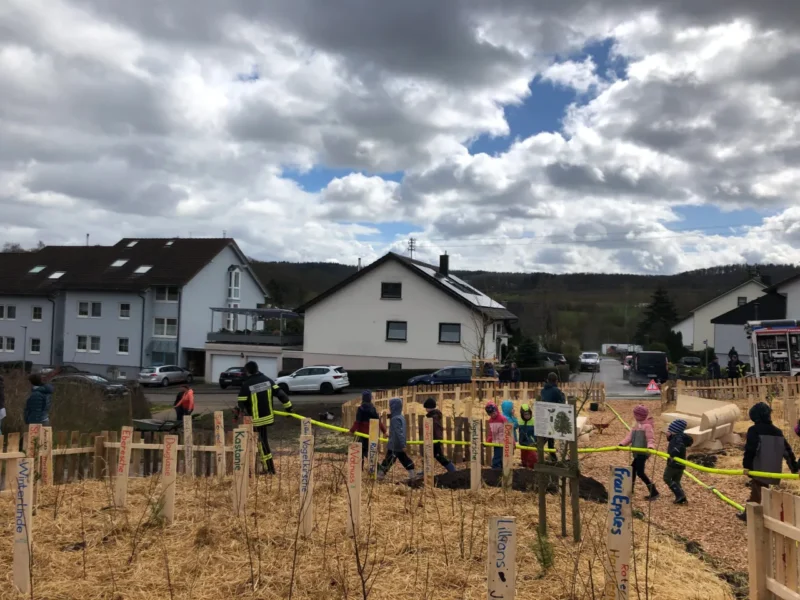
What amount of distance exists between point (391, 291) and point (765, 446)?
32.1 meters

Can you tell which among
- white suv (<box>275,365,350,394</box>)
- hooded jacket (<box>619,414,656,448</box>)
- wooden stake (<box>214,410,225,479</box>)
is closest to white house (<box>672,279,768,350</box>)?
white suv (<box>275,365,350,394</box>)

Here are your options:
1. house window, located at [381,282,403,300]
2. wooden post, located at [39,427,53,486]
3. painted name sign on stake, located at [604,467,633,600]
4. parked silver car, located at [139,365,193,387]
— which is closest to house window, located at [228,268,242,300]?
parked silver car, located at [139,365,193,387]

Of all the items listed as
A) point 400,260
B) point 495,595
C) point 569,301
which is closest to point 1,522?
point 495,595

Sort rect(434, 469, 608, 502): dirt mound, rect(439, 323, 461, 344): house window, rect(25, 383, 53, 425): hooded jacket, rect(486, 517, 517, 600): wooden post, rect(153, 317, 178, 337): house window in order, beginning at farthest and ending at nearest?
rect(153, 317, 178, 337): house window → rect(439, 323, 461, 344): house window → rect(25, 383, 53, 425): hooded jacket → rect(434, 469, 608, 502): dirt mound → rect(486, 517, 517, 600): wooden post

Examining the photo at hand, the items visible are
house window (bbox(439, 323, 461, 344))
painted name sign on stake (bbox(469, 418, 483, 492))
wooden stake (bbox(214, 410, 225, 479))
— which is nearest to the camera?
painted name sign on stake (bbox(469, 418, 483, 492))

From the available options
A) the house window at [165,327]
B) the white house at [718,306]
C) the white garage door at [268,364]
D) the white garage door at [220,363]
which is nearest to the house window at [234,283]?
the house window at [165,327]

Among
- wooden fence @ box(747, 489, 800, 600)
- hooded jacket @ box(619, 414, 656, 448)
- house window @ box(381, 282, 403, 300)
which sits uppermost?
house window @ box(381, 282, 403, 300)

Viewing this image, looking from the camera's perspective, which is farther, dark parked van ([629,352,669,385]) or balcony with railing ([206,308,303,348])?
balcony with railing ([206,308,303,348])

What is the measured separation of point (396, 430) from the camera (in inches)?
363

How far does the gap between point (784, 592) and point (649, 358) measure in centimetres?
3577

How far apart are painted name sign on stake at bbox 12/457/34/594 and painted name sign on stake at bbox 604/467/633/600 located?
13.1 feet

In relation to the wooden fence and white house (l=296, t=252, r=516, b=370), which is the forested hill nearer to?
white house (l=296, t=252, r=516, b=370)

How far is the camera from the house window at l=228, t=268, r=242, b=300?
161 feet

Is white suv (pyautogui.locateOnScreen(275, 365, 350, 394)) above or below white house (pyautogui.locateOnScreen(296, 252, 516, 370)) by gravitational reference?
below
